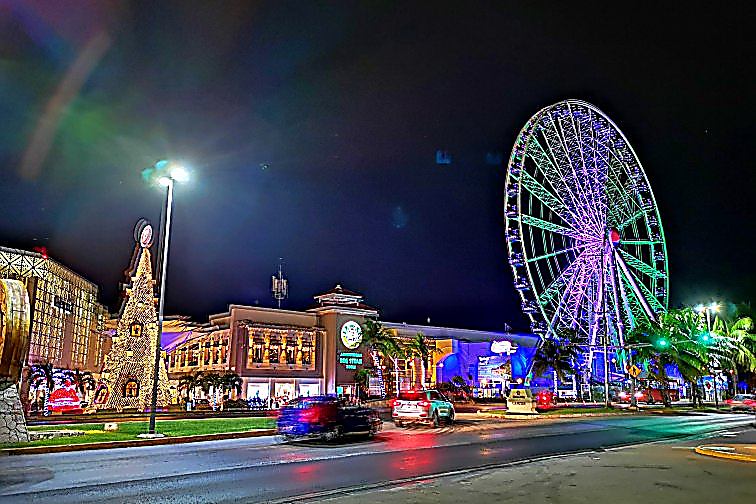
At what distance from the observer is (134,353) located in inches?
1706

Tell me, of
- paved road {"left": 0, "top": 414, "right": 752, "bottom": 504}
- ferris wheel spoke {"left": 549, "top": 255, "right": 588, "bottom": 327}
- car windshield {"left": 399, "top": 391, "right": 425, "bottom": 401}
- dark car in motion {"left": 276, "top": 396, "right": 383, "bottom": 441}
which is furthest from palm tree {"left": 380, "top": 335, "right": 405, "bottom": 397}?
dark car in motion {"left": 276, "top": 396, "right": 383, "bottom": 441}

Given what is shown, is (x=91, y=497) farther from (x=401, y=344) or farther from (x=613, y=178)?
(x=401, y=344)

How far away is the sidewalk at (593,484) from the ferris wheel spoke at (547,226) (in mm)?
33670

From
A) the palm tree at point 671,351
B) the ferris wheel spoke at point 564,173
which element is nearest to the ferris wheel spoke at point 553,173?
the ferris wheel spoke at point 564,173

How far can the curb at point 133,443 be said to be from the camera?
18.3 m

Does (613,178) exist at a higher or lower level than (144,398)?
higher

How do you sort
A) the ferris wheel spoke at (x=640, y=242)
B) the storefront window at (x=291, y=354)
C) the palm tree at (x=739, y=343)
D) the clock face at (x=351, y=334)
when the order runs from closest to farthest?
the ferris wheel spoke at (x=640, y=242)
the palm tree at (x=739, y=343)
the storefront window at (x=291, y=354)
the clock face at (x=351, y=334)

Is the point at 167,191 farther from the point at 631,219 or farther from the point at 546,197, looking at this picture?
the point at 631,219

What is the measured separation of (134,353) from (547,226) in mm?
28653

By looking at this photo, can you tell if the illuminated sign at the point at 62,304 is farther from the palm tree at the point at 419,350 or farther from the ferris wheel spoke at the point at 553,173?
the ferris wheel spoke at the point at 553,173

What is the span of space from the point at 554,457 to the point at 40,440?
571 inches

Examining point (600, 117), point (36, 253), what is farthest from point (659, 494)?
point (36, 253)

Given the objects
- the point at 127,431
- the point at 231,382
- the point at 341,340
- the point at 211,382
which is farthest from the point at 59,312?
the point at 127,431

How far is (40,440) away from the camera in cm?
2059
